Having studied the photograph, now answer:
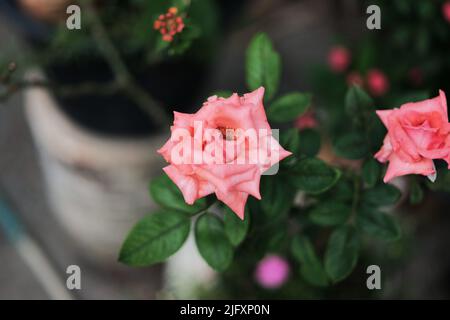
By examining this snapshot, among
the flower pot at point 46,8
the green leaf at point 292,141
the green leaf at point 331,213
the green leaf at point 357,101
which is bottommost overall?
the green leaf at point 331,213

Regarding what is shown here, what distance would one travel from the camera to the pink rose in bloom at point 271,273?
1054 mm

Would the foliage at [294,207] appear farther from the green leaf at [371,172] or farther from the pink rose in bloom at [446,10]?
the pink rose in bloom at [446,10]

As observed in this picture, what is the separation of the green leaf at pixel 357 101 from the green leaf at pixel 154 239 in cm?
22

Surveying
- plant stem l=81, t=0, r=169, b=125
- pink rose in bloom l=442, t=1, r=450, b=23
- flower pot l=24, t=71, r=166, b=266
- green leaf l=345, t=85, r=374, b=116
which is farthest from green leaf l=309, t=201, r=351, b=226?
flower pot l=24, t=71, r=166, b=266

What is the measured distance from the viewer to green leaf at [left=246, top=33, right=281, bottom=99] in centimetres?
67

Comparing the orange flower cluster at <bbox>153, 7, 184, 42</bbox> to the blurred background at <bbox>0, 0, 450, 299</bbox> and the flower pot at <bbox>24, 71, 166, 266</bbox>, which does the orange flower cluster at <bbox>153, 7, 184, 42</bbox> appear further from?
the flower pot at <bbox>24, 71, 166, 266</bbox>

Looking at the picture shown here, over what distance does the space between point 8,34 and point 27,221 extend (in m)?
0.55

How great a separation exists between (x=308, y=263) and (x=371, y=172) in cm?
16

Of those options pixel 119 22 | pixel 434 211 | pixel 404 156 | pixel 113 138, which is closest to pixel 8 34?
pixel 113 138

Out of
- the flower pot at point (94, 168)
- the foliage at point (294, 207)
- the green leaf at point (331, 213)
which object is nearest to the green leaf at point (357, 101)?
the foliage at point (294, 207)

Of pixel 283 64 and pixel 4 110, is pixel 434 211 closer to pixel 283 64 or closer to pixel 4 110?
pixel 283 64

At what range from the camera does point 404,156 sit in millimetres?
537

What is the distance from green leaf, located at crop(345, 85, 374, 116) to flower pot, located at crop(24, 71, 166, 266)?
614 millimetres
